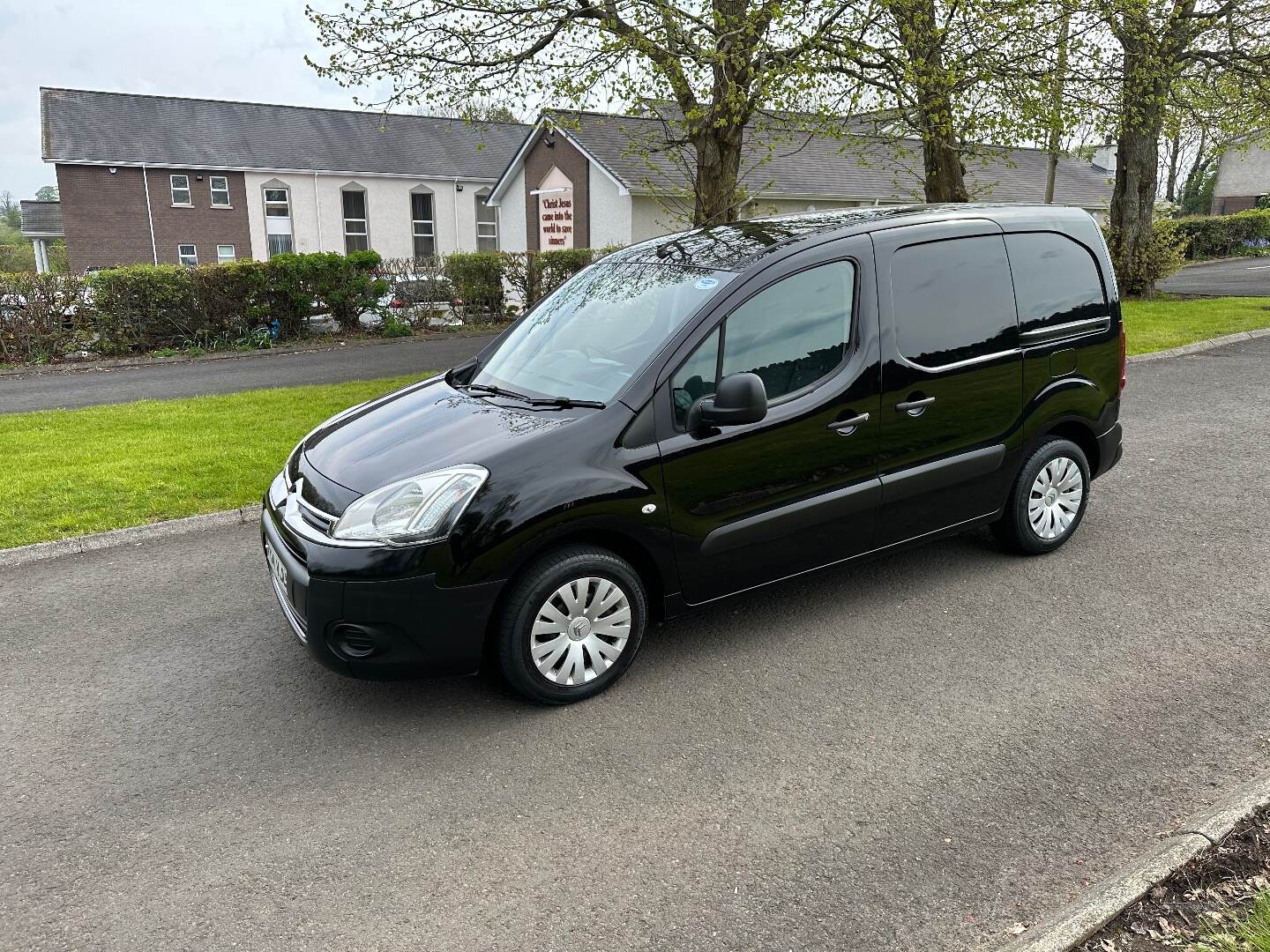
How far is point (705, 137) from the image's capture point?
422 inches

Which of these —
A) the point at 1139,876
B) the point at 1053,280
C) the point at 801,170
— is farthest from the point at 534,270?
Answer: the point at 1139,876

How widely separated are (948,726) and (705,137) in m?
8.57

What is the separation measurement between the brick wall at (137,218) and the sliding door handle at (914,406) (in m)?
40.8

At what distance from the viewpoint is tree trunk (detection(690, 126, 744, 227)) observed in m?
10.8

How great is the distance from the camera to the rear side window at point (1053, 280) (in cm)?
503

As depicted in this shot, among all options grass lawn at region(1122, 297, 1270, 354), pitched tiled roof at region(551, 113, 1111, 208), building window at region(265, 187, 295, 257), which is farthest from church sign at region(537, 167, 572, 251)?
grass lawn at region(1122, 297, 1270, 354)

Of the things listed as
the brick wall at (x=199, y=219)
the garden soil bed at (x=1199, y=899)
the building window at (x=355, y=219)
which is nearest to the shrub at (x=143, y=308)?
the garden soil bed at (x=1199, y=899)

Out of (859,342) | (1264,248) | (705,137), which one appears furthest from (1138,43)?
(1264,248)

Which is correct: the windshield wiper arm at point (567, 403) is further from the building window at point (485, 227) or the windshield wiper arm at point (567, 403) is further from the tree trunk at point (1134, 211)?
the building window at point (485, 227)

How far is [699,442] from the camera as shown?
13.0 ft

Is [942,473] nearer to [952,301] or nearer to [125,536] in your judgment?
[952,301]

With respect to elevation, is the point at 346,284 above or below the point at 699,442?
above

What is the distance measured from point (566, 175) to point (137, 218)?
20432 millimetres

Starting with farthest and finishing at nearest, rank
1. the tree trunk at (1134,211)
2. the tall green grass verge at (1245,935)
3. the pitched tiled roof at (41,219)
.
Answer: the pitched tiled roof at (41,219) < the tree trunk at (1134,211) < the tall green grass verge at (1245,935)
